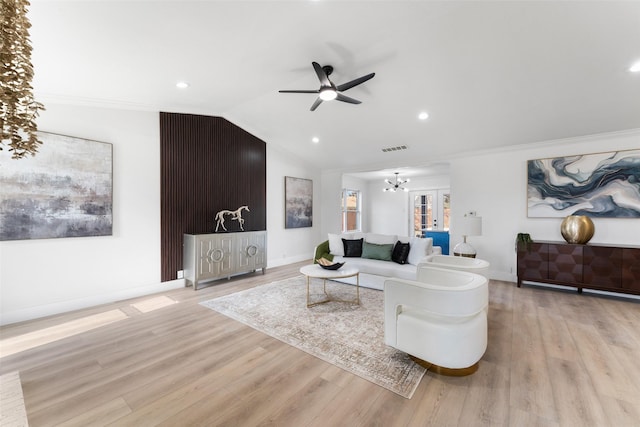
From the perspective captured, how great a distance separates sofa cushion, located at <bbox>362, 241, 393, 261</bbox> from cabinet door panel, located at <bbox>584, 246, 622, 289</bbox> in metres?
2.95

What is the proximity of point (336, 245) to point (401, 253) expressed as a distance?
1.32m

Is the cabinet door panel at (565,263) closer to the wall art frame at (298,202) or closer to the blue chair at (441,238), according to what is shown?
the blue chair at (441,238)

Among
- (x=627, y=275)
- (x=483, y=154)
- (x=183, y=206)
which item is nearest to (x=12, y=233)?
(x=183, y=206)

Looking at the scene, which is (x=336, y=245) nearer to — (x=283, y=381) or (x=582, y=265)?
(x=283, y=381)

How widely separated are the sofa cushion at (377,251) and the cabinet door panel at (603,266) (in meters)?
2.95

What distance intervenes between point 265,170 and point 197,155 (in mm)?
1669

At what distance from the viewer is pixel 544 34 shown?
105 inches

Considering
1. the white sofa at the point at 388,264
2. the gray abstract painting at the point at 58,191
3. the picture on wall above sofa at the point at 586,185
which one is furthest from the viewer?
the white sofa at the point at 388,264

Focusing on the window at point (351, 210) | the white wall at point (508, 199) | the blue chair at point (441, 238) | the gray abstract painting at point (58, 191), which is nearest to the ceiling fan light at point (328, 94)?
the gray abstract painting at point (58, 191)

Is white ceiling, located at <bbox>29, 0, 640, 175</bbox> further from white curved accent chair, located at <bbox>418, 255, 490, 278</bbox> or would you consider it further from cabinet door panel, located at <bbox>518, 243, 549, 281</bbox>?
white curved accent chair, located at <bbox>418, 255, 490, 278</bbox>

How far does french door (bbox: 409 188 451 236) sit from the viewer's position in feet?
28.1

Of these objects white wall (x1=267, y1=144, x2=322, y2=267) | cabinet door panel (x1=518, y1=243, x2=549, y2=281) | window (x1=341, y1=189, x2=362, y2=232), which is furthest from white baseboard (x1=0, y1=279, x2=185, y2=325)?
cabinet door panel (x1=518, y1=243, x2=549, y2=281)

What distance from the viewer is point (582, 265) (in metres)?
4.10

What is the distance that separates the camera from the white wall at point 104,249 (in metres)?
3.23
